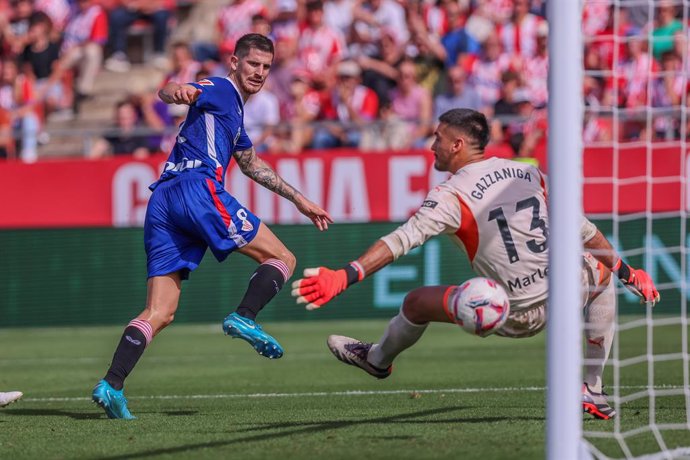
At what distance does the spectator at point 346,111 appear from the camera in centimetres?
1717

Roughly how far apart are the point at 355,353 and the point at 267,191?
30.6 feet

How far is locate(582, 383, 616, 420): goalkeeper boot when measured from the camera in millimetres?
7309

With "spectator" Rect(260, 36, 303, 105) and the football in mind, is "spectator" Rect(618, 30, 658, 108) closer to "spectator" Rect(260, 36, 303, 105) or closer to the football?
"spectator" Rect(260, 36, 303, 105)

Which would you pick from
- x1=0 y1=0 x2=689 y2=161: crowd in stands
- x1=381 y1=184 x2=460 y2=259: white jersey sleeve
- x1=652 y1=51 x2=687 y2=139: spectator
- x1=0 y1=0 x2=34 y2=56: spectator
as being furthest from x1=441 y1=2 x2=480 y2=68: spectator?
x1=381 y1=184 x2=460 y2=259: white jersey sleeve

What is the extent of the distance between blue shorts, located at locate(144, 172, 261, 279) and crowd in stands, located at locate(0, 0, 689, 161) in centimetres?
800

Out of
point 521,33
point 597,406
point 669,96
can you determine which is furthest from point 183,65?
point 597,406

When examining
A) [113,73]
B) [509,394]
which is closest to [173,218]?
[509,394]

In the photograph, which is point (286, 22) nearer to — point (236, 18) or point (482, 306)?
point (236, 18)

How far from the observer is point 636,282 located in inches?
295

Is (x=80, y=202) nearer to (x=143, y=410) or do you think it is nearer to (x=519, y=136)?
(x=519, y=136)

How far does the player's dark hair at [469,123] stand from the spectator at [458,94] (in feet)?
32.4

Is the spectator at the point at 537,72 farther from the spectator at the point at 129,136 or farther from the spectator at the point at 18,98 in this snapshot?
the spectator at the point at 18,98

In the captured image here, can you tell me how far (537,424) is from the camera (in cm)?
700

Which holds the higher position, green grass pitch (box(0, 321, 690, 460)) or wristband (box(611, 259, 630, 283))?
wristband (box(611, 259, 630, 283))
